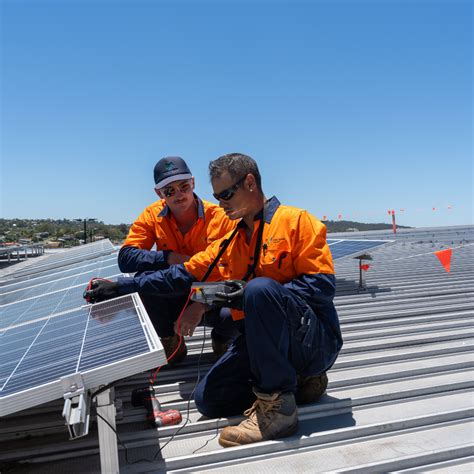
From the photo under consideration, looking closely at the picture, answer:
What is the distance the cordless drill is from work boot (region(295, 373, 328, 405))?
0.83 meters

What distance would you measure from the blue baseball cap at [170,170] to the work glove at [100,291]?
1.05m

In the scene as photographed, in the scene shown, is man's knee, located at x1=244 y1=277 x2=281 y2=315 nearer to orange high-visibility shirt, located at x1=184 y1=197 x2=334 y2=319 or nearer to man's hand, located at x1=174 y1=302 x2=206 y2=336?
orange high-visibility shirt, located at x1=184 y1=197 x2=334 y2=319

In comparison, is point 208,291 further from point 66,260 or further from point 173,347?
point 66,260

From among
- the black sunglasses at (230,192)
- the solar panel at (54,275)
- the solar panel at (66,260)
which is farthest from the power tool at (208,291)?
the solar panel at (66,260)

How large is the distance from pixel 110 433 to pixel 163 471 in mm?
489

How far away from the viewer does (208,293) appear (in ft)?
10.2

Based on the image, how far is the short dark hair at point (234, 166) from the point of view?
10.6ft

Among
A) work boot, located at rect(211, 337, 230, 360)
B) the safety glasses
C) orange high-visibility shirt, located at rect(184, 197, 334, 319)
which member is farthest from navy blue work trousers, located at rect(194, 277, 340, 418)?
the safety glasses

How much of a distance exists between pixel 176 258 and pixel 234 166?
161 centimetres

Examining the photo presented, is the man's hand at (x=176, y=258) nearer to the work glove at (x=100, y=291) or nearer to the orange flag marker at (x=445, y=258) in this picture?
the work glove at (x=100, y=291)

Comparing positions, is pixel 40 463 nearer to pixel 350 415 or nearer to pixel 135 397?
pixel 135 397

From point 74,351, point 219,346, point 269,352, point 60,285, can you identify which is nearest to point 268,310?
point 269,352

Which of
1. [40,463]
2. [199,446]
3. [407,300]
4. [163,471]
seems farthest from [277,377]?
[407,300]

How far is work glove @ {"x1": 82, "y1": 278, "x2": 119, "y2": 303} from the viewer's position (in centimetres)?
388
